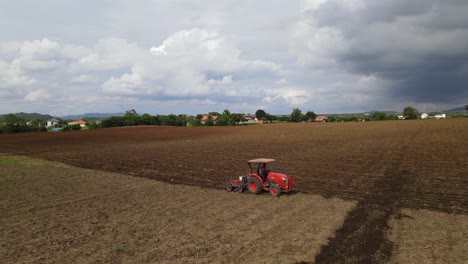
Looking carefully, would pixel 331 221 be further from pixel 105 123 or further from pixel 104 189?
pixel 105 123

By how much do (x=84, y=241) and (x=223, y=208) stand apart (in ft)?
16.7

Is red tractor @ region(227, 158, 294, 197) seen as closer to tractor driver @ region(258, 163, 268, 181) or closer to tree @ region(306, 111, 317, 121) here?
tractor driver @ region(258, 163, 268, 181)

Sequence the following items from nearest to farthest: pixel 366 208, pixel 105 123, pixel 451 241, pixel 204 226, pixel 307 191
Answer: pixel 451 241
pixel 204 226
pixel 366 208
pixel 307 191
pixel 105 123

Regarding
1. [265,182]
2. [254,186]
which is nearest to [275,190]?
[265,182]

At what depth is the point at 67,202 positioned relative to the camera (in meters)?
13.7

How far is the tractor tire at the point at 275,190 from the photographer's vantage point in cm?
1399

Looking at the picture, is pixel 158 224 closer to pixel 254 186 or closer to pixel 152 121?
pixel 254 186

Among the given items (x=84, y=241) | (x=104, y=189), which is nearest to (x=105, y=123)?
(x=104, y=189)

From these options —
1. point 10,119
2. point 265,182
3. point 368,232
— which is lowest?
point 368,232

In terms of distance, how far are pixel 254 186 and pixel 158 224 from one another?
5.38 meters

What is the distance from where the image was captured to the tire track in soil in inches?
317

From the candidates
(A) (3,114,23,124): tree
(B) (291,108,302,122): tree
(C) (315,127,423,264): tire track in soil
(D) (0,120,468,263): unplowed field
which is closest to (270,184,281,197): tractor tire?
(D) (0,120,468,263): unplowed field

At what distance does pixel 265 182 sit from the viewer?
14.7 meters

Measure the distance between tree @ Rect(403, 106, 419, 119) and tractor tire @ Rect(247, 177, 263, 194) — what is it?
18861 cm
